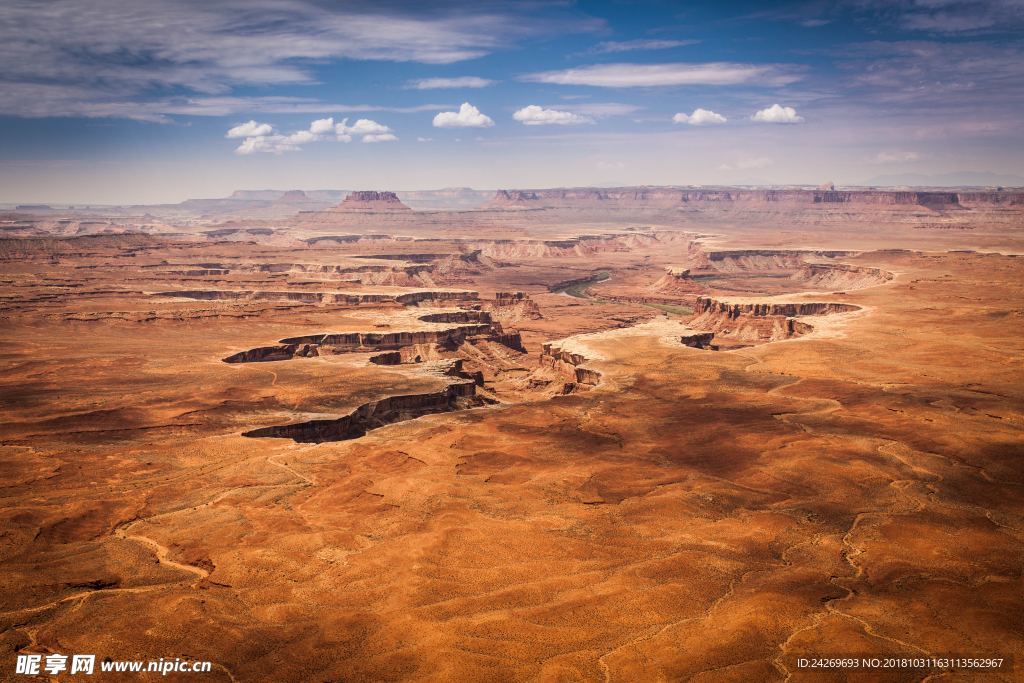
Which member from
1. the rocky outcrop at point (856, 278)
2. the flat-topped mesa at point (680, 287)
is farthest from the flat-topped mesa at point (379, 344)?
the rocky outcrop at point (856, 278)

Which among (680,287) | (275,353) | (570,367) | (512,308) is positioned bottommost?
(512,308)

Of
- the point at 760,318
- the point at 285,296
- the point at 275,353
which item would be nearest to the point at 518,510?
the point at 275,353

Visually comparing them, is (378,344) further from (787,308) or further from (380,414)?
(787,308)

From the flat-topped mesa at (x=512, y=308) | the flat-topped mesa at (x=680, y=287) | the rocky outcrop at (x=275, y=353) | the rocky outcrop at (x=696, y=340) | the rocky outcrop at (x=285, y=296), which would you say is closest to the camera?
the rocky outcrop at (x=275, y=353)

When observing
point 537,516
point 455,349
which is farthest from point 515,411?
point 455,349

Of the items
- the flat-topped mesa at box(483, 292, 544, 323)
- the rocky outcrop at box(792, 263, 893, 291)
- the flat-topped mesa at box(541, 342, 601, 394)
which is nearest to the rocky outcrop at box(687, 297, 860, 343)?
the flat-topped mesa at box(483, 292, 544, 323)

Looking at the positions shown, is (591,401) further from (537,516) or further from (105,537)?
(105,537)

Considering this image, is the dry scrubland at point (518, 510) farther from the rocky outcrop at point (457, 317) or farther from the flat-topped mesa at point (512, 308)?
the flat-topped mesa at point (512, 308)

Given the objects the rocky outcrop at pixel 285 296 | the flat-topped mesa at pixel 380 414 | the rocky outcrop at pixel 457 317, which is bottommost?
the flat-topped mesa at pixel 380 414
